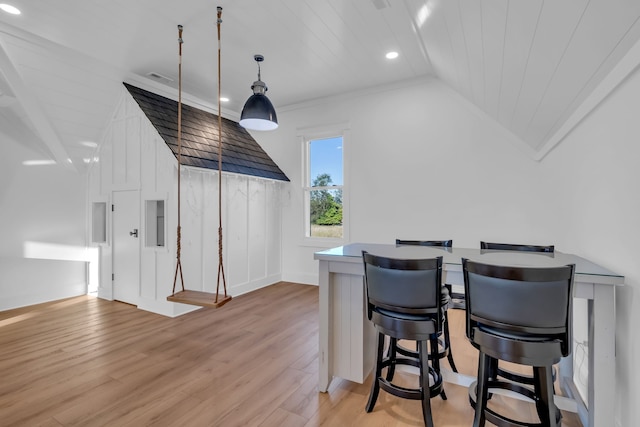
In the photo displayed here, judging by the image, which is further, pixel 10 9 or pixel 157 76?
pixel 157 76

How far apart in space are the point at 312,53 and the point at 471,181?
268cm

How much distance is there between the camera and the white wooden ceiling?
1.73 metres

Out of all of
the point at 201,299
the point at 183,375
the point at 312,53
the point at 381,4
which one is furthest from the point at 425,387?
the point at 312,53

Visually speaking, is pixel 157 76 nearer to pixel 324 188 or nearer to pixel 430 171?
pixel 324 188

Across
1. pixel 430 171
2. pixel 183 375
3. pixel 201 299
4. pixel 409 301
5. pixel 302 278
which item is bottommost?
pixel 183 375

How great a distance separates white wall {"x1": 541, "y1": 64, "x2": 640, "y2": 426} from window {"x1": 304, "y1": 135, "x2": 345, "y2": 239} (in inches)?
132

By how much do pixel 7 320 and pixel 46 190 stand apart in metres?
1.84

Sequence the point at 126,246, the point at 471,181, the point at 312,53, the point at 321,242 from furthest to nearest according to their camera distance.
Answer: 1. the point at 321,242
2. the point at 126,246
3. the point at 471,181
4. the point at 312,53

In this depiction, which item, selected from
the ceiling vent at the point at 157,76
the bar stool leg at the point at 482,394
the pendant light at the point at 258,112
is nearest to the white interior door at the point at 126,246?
the ceiling vent at the point at 157,76

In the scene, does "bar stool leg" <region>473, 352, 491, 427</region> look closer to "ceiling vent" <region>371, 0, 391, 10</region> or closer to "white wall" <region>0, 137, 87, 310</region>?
"ceiling vent" <region>371, 0, 391, 10</region>

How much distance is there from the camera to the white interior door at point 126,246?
4.30 metres

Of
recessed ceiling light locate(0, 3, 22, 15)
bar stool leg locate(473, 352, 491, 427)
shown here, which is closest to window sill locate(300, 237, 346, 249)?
bar stool leg locate(473, 352, 491, 427)

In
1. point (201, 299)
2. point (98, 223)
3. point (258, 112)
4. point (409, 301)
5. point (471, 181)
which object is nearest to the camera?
point (409, 301)

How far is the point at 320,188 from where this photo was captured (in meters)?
5.51
